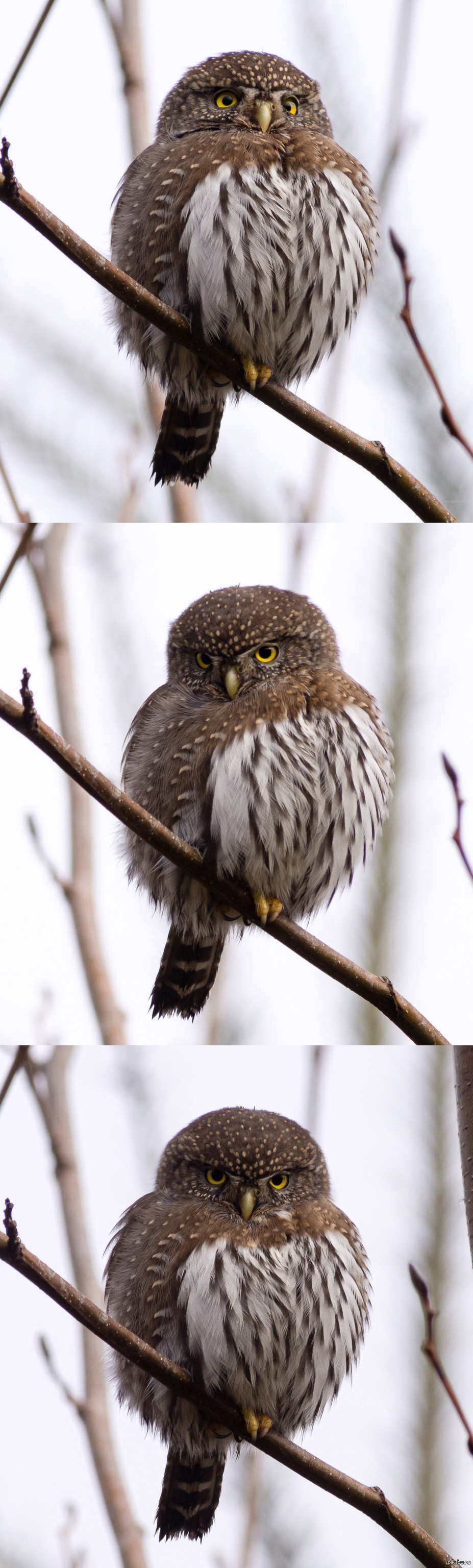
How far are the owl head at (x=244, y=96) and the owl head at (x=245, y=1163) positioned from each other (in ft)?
3.20

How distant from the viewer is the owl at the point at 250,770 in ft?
3.95

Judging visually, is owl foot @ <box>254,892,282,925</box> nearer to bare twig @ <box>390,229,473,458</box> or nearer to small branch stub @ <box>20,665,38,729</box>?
small branch stub @ <box>20,665,38,729</box>

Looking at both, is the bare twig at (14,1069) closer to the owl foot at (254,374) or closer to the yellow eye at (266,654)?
the yellow eye at (266,654)

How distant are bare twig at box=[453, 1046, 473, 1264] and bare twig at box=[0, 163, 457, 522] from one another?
0.53m

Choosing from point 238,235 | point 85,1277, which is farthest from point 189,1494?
point 238,235

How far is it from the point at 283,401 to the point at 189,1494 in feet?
3.42

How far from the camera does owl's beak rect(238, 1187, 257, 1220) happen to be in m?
1.22

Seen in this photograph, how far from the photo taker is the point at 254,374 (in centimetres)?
124

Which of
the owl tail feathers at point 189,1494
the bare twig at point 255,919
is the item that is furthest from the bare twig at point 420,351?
the owl tail feathers at point 189,1494

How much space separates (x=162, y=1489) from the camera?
1.28 meters

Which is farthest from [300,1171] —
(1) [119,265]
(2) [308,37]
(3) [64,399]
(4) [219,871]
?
(2) [308,37]

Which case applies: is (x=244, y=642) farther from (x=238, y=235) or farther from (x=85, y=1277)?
(x=85, y=1277)

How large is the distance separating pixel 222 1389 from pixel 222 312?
38.5 inches

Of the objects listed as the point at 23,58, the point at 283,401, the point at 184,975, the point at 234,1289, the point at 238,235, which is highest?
the point at 23,58
